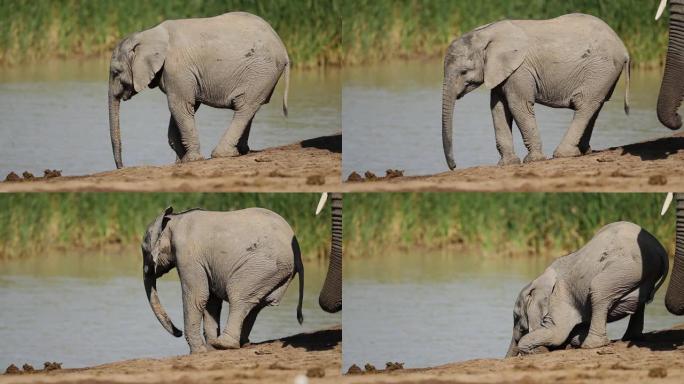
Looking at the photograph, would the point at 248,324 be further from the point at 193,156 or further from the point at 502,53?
the point at 502,53

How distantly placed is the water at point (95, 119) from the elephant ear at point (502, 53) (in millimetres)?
1915

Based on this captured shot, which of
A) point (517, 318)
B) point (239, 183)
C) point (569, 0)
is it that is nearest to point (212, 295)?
point (239, 183)

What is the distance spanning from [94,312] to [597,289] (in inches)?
199

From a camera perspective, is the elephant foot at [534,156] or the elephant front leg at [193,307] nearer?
the elephant front leg at [193,307]

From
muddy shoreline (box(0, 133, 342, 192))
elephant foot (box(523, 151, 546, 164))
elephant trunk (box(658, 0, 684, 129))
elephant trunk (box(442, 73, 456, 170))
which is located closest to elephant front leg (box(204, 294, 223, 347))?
muddy shoreline (box(0, 133, 342, 192))

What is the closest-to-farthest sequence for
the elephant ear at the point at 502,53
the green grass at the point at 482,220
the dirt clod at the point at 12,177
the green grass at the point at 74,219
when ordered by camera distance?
the elephant ear at the point at 502,53, the dirt clod at the point at 12,177, the green grass at the point at 482,220, the green grass at the point at 74,219

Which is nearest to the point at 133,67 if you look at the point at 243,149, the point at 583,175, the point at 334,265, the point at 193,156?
the point at 193,156

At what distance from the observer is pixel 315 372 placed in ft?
86.3

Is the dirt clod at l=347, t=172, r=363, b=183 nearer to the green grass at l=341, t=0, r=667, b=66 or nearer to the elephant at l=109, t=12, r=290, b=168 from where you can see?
the elephant at l=109, t=12, r=290, b=168

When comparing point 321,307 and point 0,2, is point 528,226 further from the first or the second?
point 0,2

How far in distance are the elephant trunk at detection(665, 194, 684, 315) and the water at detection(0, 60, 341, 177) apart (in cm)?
360

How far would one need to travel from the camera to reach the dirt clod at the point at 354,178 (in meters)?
27.3

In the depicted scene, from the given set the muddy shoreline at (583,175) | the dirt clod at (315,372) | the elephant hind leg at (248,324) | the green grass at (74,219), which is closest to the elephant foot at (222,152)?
the muddy shoreline at (583,175)

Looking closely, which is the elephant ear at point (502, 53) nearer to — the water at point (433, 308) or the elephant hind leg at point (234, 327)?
the water at point (433, 308)
